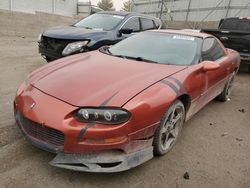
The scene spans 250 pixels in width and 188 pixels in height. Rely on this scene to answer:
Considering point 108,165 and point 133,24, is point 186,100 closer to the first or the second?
point 108,165

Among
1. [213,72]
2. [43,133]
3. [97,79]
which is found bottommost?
[43,133]

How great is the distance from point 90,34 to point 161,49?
2641 mm

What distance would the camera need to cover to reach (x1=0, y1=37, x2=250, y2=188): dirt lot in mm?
2701

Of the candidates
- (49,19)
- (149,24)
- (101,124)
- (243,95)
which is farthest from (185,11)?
(101,124)

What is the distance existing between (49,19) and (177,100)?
14.0 m

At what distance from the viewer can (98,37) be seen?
6297 mm

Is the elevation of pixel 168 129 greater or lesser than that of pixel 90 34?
lesser

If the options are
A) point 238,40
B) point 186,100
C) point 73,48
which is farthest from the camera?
point 238,40

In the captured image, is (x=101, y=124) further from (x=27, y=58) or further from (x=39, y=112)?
(x=27, y=58)

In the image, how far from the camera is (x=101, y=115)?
8.41ft

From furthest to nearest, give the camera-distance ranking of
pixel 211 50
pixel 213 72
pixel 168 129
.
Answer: pixel 211 50, pixel 213 72, pixel 168 129

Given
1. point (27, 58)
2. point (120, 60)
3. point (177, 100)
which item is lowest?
point (27, 58)

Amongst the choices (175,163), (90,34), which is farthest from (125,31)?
(175,163)

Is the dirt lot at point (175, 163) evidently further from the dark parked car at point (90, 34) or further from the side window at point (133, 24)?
the side window at point (133, 24)
